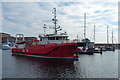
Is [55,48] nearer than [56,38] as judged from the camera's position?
Yes

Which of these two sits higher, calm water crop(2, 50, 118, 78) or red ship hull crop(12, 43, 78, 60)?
red ship hull crop(12, 43, 78, 60)

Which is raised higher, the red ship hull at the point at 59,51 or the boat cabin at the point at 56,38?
the boat cabin at the point at 56,38

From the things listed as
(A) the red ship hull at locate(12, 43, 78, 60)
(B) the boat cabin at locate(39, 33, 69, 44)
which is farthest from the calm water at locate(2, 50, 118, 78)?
(B) the boat cabin at locate(39, 33, 69, 44)

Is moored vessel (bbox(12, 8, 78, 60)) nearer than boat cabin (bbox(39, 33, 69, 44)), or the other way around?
moored vessel (bbox(12, 8, 78, 60))

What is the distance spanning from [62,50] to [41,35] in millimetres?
9676

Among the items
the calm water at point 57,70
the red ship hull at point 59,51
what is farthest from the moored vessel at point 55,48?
the calm water at point 57,70

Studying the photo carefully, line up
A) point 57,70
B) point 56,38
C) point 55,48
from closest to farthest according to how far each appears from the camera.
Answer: point 57,70 < point 55,48 < point 56,38

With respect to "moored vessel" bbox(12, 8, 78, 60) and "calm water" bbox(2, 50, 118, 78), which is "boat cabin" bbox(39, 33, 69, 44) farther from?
"calm water" bbox(2, 50, 118, 78)

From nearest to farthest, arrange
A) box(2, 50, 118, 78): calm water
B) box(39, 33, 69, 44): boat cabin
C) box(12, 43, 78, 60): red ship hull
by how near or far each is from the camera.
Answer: box(2, 50, 118, 78): calm water → box(12, 43, 78, 60): red ship hull → box(39, 33, 69, 44): boat cabin

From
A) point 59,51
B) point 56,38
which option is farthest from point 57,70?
point 56,38

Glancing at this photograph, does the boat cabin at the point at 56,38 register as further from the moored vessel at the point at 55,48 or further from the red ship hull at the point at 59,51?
the red ship hull at the point at 59,51

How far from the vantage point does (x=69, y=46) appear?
93.4ft

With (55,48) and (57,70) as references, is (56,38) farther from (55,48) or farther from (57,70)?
(57,70)

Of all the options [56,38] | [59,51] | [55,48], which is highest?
[56,38]
